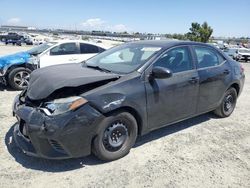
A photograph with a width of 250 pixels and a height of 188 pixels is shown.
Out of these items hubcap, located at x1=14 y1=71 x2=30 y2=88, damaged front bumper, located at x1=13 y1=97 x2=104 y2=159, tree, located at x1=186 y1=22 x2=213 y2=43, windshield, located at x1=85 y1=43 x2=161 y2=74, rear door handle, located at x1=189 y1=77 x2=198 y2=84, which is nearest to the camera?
damaged front bumper, located at x1=13 y1=97 x2=104 y2=159

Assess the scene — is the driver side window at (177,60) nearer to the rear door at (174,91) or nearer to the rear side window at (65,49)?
the rear door at (174,91)

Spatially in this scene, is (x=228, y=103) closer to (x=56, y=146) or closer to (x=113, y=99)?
(x=113, y=99)

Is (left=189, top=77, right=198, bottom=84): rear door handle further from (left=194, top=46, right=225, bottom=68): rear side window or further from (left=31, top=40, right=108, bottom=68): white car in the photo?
(left=31, top=40, right=108, bottom=68): white car

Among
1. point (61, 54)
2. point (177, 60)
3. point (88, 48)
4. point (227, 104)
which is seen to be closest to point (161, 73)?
point (177, 60)

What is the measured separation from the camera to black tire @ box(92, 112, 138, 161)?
3609 millimetres

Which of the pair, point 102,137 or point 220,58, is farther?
point 220,58

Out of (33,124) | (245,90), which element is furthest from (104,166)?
(245,90)

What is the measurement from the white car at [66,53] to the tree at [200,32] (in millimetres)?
51187

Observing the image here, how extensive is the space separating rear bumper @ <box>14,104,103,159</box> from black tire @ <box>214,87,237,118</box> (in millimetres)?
3222

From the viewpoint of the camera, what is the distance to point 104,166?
3.70m

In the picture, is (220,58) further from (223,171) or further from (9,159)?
(9,159)

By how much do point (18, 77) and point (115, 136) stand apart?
17.1ft

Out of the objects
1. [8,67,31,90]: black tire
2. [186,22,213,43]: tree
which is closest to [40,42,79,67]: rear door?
[8,67,31,90]: black tire

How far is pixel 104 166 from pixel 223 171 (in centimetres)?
159
